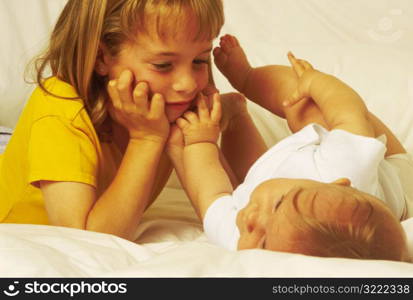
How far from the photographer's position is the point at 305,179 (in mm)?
1000

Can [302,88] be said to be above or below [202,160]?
above

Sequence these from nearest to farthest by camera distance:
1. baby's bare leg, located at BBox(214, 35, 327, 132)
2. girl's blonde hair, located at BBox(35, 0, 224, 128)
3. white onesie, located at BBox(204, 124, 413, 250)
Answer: white onesie, located at BBox(204, 124, 413, 250) < girl's blonde hair, located at BBox(35, 0, 224, 128) < baby's bare leg, located at BBox(214, 35, 327, 132)

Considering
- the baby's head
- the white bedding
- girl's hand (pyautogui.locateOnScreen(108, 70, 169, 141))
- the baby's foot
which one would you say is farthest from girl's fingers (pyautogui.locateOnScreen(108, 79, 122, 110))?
the baby's head

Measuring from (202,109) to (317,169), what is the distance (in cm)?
31

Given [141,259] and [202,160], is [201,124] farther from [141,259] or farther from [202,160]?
[141,259]

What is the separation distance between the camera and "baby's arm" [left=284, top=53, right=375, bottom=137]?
3.95 ft

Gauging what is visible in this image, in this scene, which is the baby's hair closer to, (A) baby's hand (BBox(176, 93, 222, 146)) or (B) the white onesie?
(B) the white onesie

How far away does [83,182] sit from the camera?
1176 mm

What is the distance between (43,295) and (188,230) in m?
0.48

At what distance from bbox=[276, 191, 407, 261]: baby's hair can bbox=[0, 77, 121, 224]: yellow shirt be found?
45cm

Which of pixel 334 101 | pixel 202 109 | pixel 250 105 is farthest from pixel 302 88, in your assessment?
pixel 250 105

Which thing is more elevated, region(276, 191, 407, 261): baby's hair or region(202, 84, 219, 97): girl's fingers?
region(202, 84, 219, 97): girl's fingers

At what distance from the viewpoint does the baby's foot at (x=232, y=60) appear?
→ 1.49m

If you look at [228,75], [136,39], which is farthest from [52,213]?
[228,75]
